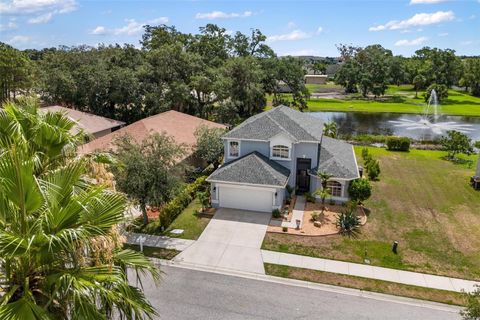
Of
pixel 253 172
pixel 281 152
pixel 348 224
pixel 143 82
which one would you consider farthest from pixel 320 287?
pixel 143 82

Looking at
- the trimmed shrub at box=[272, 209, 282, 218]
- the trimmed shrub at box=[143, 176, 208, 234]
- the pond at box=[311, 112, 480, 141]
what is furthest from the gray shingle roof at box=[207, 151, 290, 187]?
the pond at box=[311, 112, 480, 141]

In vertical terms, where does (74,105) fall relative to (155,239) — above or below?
above

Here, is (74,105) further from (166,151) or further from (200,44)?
(166,151)

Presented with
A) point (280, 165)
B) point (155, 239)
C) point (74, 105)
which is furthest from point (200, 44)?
point (155, 239)

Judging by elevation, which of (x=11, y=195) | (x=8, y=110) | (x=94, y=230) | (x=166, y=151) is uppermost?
(x=8, y=110)

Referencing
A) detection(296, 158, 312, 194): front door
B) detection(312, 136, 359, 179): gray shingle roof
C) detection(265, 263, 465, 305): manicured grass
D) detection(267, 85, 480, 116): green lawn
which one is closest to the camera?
detection(265, 263, 465, 305): manicured grass

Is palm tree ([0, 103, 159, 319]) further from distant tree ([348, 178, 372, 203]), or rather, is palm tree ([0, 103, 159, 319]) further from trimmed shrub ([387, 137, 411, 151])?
trimmed shrub ([387, 137, 411, 151])

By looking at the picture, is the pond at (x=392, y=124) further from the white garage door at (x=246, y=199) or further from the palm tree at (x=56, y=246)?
the palm tree at (x=56, y=246)
